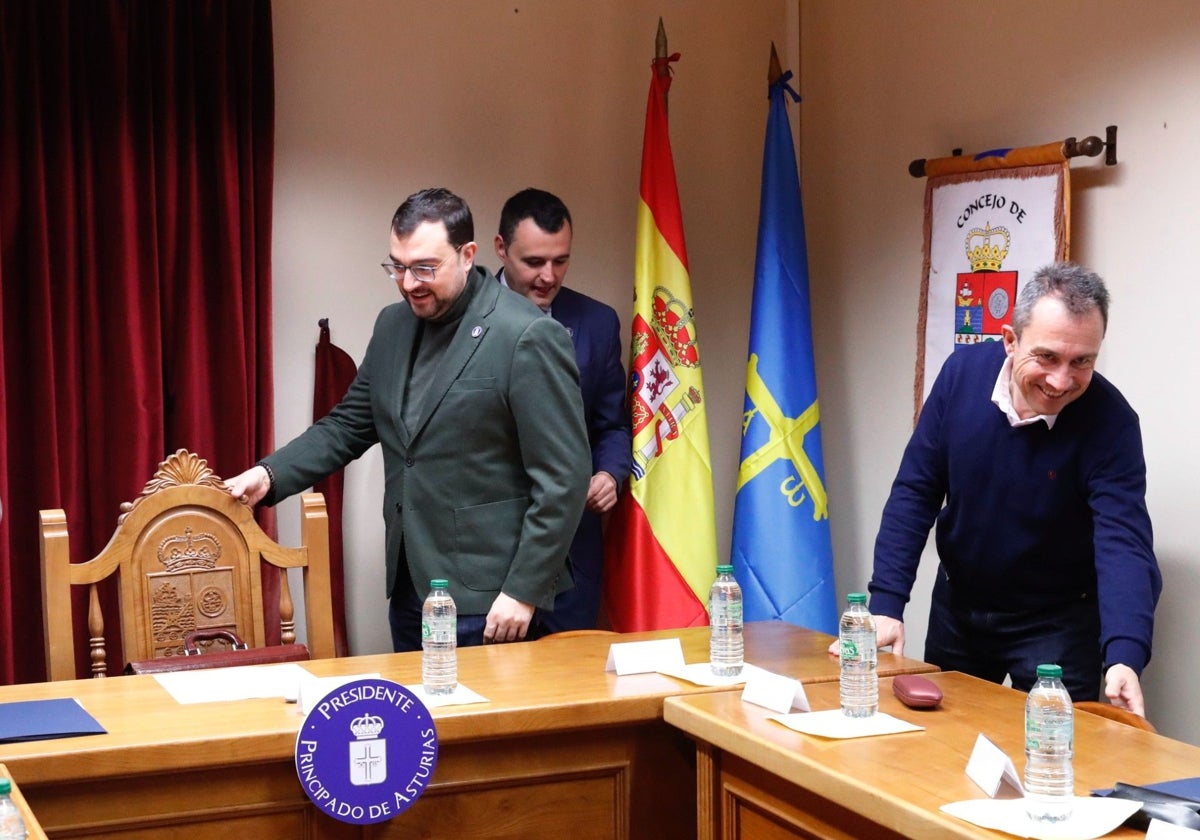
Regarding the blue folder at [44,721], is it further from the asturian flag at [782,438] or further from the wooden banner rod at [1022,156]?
the wooden banner rod at [1022,156]

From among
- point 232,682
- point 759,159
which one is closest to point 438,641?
point 232,682

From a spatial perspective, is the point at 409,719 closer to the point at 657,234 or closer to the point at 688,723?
the point at 688,723

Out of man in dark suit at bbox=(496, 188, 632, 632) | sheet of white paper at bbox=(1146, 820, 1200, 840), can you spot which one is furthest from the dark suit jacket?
sheet of white paper at bbox=(1146, 820, 1200, 840)

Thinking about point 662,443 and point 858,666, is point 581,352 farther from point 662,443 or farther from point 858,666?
point 858,666

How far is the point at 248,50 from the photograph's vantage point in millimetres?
3600

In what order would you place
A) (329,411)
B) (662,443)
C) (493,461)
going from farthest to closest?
1. (662,443)
2. (329,411)
3. (493,461)

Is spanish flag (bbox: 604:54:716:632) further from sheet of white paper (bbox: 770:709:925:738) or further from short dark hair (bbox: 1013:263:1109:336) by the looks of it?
sheet of white paper (bbox: 770:709:925:738)

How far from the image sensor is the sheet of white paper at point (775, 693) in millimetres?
2186

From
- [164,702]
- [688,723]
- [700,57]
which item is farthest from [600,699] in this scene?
[700,57]

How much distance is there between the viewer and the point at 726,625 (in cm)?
245

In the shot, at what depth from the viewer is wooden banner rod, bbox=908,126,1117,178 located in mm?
3238

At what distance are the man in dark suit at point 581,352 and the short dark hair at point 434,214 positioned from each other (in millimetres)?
583

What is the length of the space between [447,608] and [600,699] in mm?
301

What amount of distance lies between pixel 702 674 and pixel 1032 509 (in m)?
0.74
